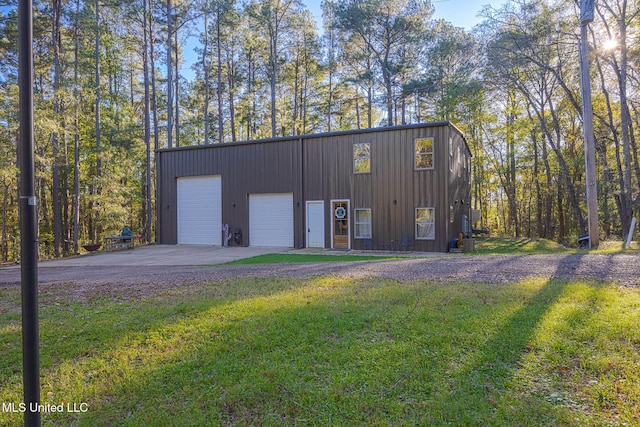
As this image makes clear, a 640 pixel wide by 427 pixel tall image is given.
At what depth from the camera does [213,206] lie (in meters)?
17.0

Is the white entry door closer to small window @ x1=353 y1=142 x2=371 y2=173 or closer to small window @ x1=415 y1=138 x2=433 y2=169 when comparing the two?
small window @ x1=353 y1=142 x2=371 y2=173

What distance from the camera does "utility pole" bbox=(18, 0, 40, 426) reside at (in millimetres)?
1892

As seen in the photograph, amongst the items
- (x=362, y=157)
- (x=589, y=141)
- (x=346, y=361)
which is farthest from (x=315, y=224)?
(x=346, y=361)

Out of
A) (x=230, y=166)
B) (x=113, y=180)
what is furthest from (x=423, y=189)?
(x=113, y=180)

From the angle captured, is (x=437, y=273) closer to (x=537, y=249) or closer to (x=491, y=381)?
(x=491, y=381)

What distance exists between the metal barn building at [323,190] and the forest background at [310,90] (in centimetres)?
490

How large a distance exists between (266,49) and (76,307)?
79.8 feet

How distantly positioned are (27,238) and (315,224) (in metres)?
13.3

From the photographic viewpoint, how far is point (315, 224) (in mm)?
15211

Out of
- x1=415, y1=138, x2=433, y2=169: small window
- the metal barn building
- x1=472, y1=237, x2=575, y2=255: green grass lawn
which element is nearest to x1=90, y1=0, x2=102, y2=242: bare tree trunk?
the metal barn building

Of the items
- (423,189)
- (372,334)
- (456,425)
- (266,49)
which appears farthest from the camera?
(266,49)

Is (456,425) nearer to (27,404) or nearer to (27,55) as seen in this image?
(27,404)

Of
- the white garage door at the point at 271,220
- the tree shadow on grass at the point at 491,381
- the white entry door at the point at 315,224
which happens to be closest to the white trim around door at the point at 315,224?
the white entry door at the point at 315,224

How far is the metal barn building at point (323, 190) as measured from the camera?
1356 centimetres
